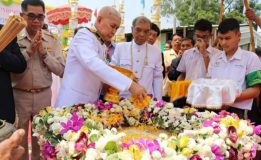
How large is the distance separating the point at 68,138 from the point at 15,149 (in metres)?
0.49

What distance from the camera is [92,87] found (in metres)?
2.33

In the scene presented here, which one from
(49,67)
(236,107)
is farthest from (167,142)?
(49,67)

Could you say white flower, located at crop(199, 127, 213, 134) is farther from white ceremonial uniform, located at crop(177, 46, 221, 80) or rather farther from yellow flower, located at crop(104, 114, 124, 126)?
white ceremonial uniform, located at crop(177, 46, 221, 80)

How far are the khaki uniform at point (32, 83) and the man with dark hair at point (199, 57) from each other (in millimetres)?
1132

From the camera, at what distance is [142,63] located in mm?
3320

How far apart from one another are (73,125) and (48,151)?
179 mm

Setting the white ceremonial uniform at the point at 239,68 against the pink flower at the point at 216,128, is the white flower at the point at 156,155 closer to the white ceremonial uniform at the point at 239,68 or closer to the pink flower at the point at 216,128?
the pink flower at the point at 216,128

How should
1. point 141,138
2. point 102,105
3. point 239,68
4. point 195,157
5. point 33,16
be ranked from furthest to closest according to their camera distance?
point 33,16 → point 239,68 → point 102,105 → point 141,138 → point 195,157

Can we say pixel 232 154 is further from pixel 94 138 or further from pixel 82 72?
pixel 82 72

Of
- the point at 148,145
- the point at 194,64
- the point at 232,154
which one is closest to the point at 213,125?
the point at 232,154

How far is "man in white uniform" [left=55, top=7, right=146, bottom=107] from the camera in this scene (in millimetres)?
2076

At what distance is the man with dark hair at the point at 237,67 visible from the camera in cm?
245

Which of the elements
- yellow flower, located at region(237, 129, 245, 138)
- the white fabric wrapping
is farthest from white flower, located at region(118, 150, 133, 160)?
the white fabric wrapping

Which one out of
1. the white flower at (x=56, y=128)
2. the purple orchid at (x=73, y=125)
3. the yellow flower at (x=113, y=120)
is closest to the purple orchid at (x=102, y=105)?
the yellow flower at (x=113, y=120)
